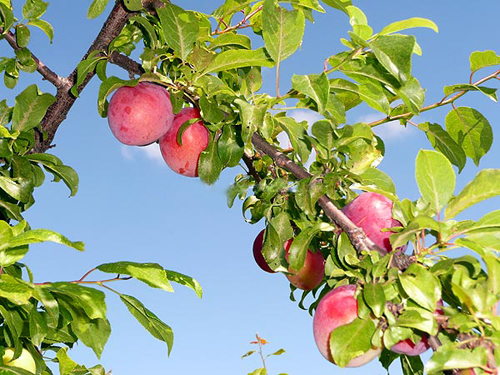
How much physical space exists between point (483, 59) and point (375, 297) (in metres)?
0.76

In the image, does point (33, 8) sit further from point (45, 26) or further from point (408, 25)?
point (408, 25)

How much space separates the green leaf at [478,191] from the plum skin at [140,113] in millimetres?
857

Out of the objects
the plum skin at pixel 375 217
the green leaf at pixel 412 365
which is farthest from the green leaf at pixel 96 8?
the green leaf at pixel 412 365

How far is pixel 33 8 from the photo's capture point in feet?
7.34

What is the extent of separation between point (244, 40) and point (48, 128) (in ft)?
2.82

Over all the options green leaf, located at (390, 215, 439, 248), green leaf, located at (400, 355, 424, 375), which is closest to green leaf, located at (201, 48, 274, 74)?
green leaf, located at (390, 215, 439, 248)

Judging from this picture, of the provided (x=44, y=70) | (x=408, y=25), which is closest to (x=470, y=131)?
(x=408, y=25)

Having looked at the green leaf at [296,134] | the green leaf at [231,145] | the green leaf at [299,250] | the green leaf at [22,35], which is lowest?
the green leaf at [299,250]

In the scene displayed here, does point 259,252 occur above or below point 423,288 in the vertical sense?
above

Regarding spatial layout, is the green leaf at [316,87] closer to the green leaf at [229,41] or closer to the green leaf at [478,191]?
A: the green leaf at [478,191]

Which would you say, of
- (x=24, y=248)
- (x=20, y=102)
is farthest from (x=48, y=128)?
(x=24, y=248)

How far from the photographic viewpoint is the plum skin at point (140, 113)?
5.51ft

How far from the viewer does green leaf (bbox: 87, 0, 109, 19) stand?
1.91 meters

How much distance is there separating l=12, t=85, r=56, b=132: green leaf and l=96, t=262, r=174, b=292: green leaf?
0.70 m
